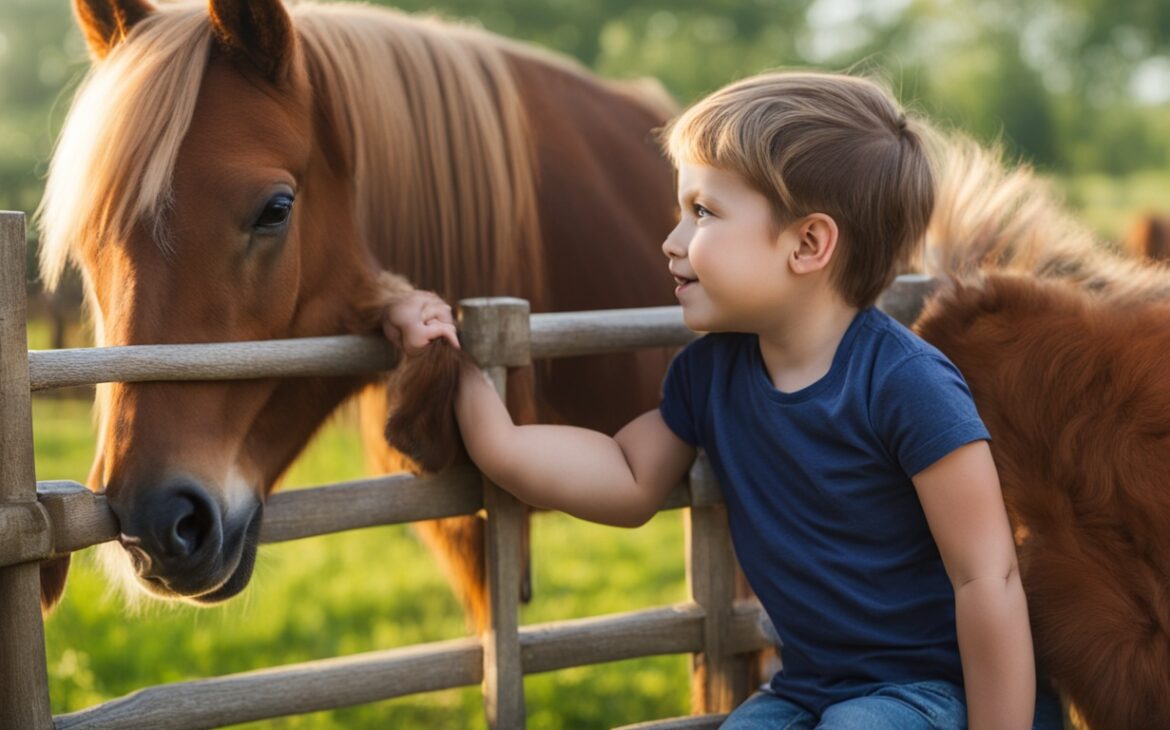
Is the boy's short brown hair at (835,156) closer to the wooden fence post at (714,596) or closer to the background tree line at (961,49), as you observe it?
the wooden fence post at (714,596)

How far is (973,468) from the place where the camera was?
5.46 ft

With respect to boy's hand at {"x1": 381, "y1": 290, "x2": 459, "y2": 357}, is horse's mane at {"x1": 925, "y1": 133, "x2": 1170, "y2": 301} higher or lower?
higher

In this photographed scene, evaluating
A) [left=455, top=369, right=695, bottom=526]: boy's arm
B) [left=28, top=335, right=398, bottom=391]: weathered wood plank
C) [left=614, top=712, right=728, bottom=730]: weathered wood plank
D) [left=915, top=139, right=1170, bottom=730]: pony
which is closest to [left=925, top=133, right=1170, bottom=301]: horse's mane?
[left=915, top=139, right=1170, bottom=730]: pony

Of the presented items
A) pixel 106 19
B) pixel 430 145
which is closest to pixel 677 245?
pixel 430 145

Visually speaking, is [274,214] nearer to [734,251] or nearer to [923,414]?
[734,251]

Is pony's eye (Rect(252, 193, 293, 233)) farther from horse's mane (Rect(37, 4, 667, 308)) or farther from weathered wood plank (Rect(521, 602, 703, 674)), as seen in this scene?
weathered wood plank (Rect(521, 602, 703, 674))

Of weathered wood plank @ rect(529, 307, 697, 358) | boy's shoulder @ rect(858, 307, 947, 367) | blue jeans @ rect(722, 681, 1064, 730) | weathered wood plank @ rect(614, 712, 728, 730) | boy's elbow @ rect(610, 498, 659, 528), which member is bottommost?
weathered wood plank @ rect(614, 712, 728, 730)

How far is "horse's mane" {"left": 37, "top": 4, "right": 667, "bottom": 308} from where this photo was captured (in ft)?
5.93

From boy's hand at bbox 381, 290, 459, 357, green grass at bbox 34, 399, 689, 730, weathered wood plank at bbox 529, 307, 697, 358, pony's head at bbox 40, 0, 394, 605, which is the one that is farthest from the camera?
green grass at bbox 34, 399, 689, 730

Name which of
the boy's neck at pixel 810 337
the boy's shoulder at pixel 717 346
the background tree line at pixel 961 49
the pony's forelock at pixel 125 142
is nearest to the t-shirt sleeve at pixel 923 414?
the boy's neck at pixel 810 337

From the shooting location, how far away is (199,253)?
70.6 inches

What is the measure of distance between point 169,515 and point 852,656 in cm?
111

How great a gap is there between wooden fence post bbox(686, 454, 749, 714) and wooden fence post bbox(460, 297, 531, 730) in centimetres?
42

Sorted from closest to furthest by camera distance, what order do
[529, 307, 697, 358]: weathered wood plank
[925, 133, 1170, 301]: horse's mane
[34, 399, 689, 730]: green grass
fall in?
[529, 307, 697, 358]: weathered wood plank < [925, 133, 1170, 301]: horse's mane < [34, 399, 689, 730]: green grass
